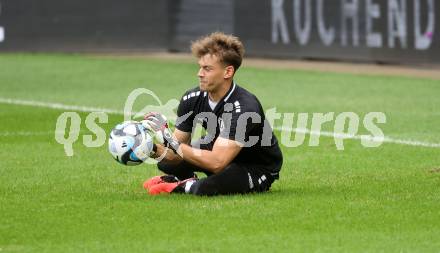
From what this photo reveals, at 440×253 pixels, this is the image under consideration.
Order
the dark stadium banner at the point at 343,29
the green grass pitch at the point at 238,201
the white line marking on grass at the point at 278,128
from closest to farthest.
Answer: the green grass pitch at the point at 238,201 < the white line marking on grass at the point at 278,128 < the dark stadium banner at the point at 343,29

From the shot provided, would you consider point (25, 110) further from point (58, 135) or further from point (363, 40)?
point (363, 40)

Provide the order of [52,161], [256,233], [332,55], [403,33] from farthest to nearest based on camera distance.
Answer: [332,55] < [403,33] < [52,161] < [256,233]

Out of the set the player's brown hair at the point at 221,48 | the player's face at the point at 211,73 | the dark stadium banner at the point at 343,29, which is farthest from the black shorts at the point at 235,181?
the dark stadium banner at the point at 343,29

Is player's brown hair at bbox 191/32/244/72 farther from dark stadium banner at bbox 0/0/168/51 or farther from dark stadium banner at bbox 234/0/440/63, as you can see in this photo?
dark stadium banner at bbox 0/0/168/51

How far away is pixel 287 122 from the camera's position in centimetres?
1521

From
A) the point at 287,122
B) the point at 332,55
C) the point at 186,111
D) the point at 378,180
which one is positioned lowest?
the point at 332,55

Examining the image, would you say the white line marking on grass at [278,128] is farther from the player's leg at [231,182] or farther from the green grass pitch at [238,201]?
the player's leg at [231,182]

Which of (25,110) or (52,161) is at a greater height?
(52,161)

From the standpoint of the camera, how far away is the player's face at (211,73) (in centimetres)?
930

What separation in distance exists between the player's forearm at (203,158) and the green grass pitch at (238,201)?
0.27m

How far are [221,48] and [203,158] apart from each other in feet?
3.00

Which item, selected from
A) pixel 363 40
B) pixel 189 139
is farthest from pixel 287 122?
pixel 363 40

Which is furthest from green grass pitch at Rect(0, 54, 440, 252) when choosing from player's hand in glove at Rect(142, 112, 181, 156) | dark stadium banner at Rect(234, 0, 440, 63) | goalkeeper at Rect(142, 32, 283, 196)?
dark stadium banner at Rect(234, 0, 440, 63)

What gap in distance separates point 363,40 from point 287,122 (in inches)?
352
